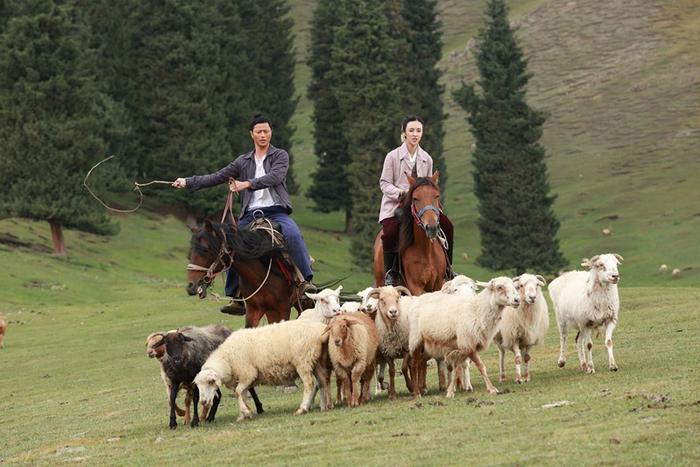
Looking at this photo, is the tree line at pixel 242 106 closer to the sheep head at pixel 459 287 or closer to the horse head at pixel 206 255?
the horse head at pixel 206 255

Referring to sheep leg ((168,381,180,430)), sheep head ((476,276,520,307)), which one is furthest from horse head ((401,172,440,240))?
sheep leg ((168,381,180,430))

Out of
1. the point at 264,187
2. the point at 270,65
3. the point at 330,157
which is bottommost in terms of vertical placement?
the point at 264,187

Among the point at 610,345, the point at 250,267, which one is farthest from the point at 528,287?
the point at 250,267

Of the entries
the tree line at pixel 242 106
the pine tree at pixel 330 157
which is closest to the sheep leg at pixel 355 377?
the tree line at pixel 242 106

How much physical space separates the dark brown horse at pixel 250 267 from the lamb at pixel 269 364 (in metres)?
1.51

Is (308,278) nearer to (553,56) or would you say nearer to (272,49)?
(272,49)

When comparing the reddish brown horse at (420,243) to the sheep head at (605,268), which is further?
the reddish brown horse at (420,243)

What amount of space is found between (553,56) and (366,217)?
4834 centimetres

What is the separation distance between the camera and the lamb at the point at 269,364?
15.5 m

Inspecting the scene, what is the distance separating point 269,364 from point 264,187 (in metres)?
3.14

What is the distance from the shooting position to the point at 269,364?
615 inches

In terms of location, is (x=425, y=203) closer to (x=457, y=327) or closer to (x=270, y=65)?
(x=457, y=327)

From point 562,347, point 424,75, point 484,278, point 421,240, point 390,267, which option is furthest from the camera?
point 424,75

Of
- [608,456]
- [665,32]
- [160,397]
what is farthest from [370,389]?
[665,32]
